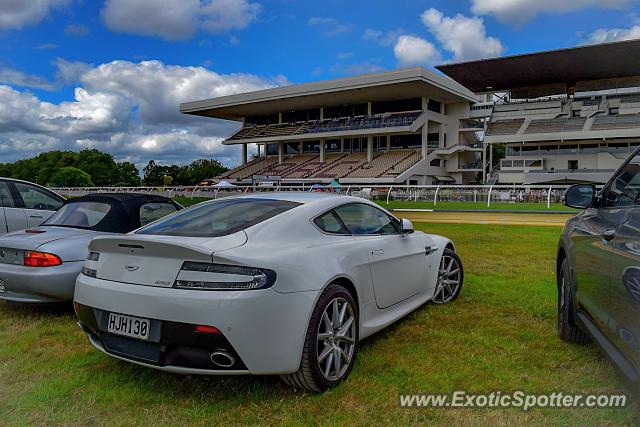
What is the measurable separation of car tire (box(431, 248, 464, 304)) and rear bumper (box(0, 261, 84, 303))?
3.80 metres

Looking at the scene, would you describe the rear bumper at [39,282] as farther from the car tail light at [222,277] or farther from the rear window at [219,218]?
the car tail light at [222,277]

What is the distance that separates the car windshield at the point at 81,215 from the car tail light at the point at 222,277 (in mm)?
3266

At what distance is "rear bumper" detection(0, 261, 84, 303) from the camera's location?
15.9 ft

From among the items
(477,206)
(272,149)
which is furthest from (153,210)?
(272,149)

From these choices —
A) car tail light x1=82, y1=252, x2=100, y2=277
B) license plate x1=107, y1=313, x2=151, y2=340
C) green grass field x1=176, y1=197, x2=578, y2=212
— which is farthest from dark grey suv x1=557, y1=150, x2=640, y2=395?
green grass field x1=176, y1=197, x2=578, y2=212

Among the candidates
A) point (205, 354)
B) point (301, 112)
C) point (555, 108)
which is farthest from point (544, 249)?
point (301, 112)

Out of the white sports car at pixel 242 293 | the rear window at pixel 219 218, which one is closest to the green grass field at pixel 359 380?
the white sports car at pixel 242 293

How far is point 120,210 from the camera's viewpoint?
19.1ft

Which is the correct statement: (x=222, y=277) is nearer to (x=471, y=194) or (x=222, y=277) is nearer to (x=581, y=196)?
(x=581, y=196)

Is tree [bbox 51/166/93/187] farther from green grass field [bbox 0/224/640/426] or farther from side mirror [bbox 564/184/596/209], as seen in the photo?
side mirror [bbox 564/184/596/209]

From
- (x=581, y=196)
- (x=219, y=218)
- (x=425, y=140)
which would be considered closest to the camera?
(x=219, y=218)

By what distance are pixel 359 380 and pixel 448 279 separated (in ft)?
8.15

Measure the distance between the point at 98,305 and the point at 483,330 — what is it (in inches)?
131

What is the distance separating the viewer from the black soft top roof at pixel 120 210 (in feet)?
18.7
